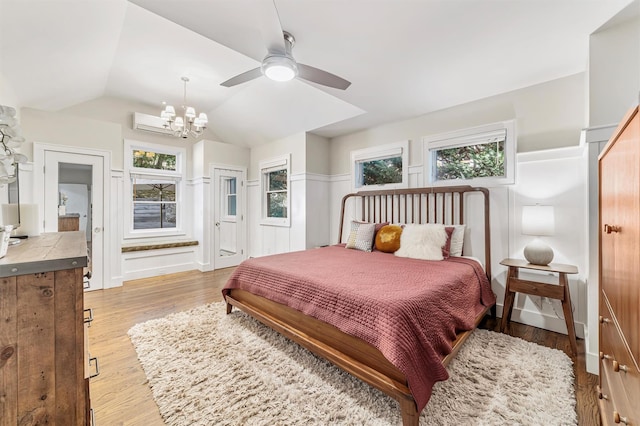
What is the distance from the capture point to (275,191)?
5316 millimetres

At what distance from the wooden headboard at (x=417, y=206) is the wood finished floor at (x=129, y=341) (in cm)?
121

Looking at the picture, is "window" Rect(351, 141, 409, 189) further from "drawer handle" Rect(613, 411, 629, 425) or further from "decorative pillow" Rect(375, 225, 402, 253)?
"drawer handle" Rect(613, 411, 629, 425)

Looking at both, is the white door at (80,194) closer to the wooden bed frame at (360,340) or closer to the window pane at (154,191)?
the window pane at (154,191)

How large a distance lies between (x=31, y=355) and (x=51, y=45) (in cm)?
306

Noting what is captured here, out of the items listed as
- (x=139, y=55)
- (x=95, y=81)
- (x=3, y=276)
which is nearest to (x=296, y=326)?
(x=3, y=276)

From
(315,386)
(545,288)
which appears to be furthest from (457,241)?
(315,386)

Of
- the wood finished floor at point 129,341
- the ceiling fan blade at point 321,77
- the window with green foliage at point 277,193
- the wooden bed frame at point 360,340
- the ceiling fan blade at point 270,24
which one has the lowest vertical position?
the wood finished floor at point 129,341

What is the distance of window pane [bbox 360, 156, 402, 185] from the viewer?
4016 mm

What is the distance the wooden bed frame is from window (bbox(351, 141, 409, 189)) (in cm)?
22

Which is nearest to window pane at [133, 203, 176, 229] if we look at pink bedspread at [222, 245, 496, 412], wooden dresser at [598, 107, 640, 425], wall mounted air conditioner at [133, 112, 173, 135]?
wall mounted air conditioner at [133, 112, 173, 135]

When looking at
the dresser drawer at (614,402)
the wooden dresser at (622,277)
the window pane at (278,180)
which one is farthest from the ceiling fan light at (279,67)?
the window pane at (278,180)

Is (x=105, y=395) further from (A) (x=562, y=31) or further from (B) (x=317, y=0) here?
(A) (x=562, y=31)

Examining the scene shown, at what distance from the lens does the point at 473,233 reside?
3189 millimetres

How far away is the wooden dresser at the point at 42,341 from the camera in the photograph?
0.89m
